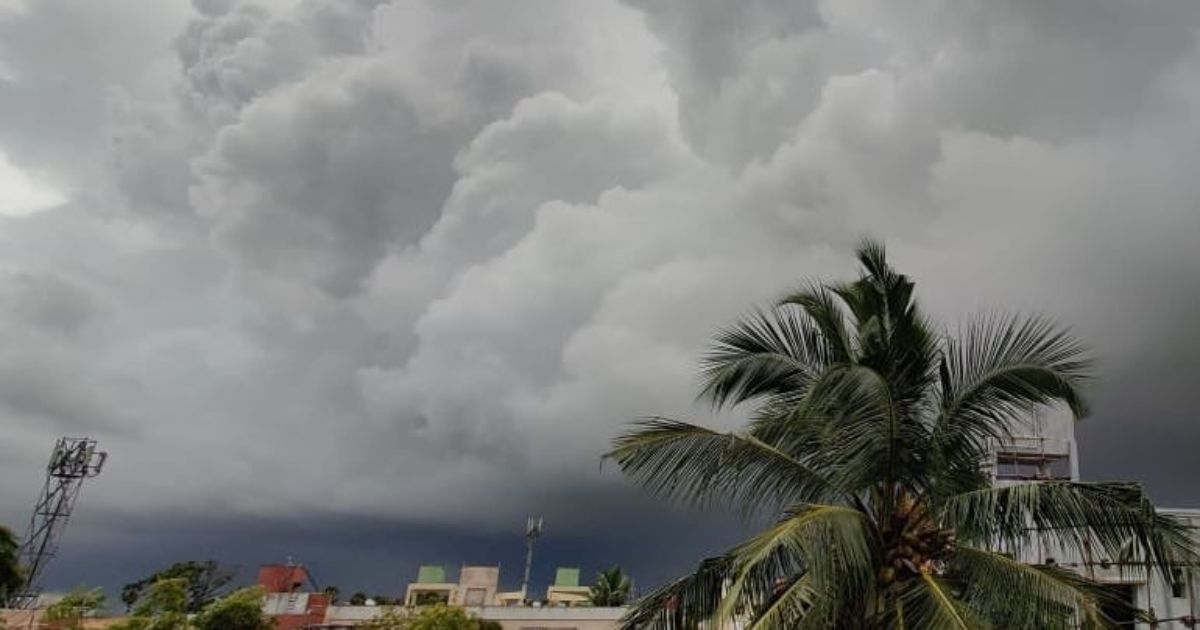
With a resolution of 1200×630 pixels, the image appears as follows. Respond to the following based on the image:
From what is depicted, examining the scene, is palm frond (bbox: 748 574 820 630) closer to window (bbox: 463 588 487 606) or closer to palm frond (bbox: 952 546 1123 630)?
palm frond (bbox: 952 546 1123 630)

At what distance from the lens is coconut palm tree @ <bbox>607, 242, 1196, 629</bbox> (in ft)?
28.4

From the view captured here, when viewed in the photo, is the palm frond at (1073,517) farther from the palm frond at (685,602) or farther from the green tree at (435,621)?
the green tree at (435,621)

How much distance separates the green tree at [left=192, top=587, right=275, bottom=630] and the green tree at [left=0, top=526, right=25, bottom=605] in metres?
7.21

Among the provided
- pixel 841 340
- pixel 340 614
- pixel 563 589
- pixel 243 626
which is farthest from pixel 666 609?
pixel 563 589

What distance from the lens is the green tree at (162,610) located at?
24812 millimetres

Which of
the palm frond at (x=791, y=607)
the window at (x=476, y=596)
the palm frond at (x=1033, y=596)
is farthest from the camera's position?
the window at (x=476, y=596)

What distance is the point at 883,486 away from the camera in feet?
32.7

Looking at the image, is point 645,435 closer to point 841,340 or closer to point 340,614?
point 841,340

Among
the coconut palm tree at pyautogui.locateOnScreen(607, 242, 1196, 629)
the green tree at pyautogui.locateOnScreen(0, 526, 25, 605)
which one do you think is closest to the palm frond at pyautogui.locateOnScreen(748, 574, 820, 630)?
the coconut palm tree at pyautogui.locateOnScreen(607, 242, 1196, 629)

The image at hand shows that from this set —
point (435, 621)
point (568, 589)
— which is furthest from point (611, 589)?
point (435, 621)

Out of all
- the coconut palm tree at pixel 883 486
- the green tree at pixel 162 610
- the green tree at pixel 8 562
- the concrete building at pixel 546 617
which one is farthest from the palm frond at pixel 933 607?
the concrete building at pixel 546 617

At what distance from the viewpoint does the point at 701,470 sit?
995cm

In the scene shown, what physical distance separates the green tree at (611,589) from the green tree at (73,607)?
30.4 m

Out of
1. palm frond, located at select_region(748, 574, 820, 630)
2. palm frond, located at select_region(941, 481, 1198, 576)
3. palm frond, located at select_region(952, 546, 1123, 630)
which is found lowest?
palm frond, located at select_region(748, 574, 820, 630)
